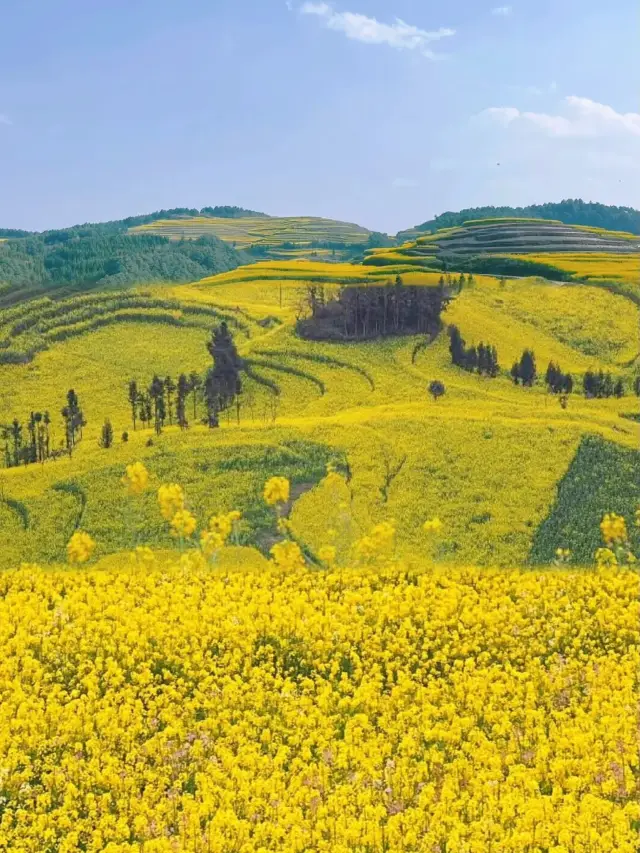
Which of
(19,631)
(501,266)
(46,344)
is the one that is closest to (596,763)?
(19,631)

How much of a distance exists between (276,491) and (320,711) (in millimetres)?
7614

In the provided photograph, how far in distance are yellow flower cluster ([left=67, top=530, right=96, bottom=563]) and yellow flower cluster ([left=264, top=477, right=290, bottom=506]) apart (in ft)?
13.5

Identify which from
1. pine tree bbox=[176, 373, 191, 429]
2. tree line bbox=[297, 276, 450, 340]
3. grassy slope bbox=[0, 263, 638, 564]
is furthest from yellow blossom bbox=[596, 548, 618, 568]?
pine tree bbox=[176, 373, 191, 429]

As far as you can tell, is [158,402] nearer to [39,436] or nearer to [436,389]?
[39,436]

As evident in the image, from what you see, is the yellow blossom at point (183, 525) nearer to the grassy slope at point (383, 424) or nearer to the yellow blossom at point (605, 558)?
the grassy slope at point (383, 424)

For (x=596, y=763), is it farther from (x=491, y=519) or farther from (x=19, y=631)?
(x=19, y=631)

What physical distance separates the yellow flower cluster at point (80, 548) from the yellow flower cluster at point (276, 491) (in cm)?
411

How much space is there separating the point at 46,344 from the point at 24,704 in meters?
20.0

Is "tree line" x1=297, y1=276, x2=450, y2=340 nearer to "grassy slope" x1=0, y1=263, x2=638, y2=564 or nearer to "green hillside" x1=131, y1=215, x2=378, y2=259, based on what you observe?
"grassy slope" x1=0, y1=263, x2=638, y2=564

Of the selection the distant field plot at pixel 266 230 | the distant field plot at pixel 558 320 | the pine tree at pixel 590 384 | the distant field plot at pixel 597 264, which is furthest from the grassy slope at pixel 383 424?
the distant field plot at pixel 266 230

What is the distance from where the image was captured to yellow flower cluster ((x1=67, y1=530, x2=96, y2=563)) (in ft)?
57.5

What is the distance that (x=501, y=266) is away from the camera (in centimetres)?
3856

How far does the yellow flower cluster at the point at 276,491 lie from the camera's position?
1841cm

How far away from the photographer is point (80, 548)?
17.6 meters
